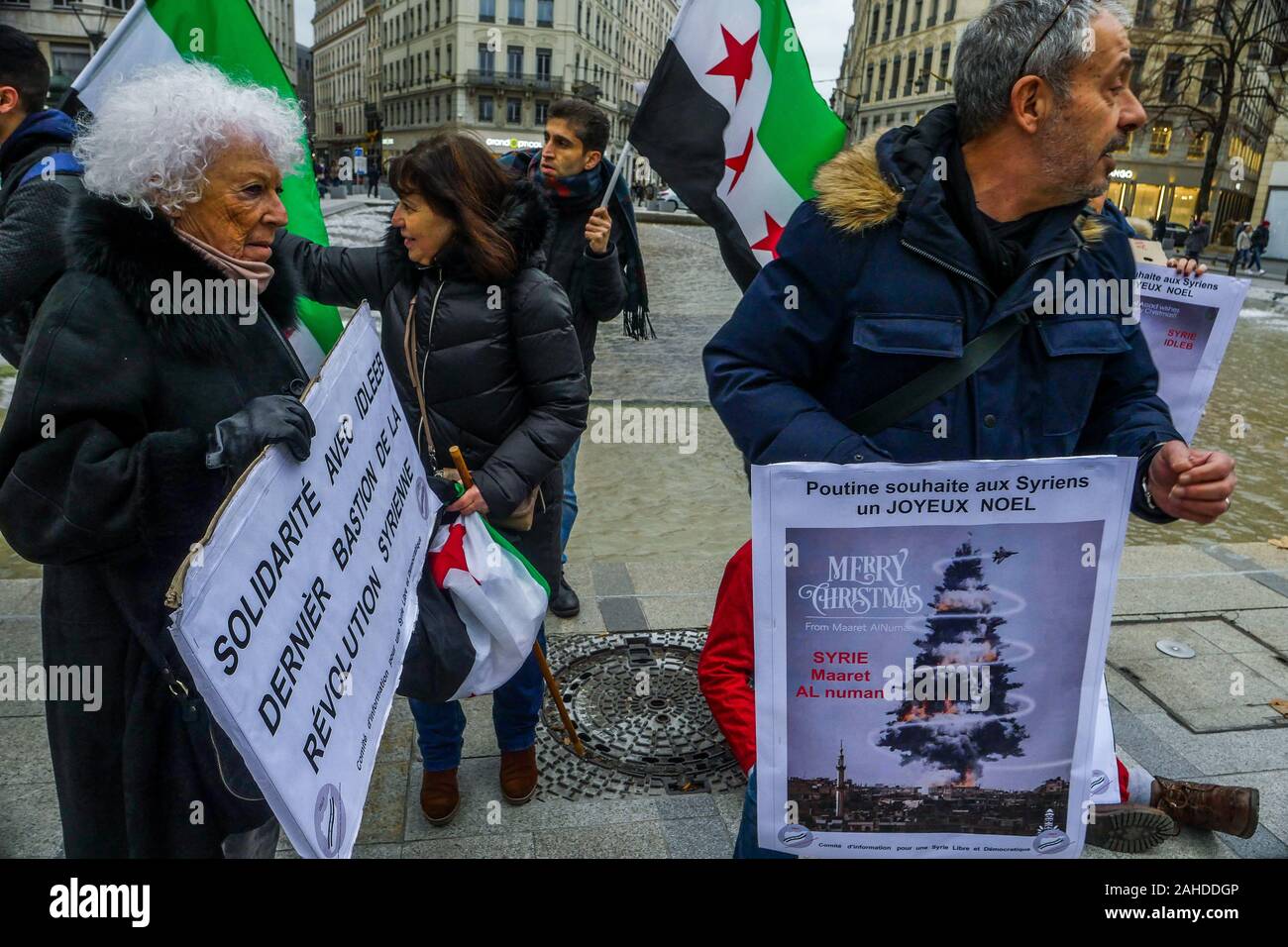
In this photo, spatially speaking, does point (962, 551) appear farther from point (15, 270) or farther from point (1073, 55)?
point (15, 270)

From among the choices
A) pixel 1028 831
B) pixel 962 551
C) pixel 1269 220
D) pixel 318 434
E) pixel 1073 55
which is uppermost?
pixel 1269 220

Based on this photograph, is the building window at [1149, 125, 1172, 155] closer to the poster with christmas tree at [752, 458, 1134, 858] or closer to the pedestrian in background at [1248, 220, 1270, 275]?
the pedestrian in background at [1248, 220, 1270, 275]

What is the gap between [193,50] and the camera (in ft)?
8.61

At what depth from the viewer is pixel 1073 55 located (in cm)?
163

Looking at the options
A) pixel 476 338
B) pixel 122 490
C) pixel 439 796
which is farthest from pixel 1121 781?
pixel 122 490

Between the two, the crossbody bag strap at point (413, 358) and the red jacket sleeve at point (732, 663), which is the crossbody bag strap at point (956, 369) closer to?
the red jacket sleeve at point (732, 663)

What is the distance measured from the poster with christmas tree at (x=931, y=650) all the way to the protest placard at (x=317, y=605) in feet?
2.51

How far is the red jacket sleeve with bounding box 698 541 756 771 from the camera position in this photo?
268 cm

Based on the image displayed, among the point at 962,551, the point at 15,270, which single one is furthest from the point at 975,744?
the point at 15,270

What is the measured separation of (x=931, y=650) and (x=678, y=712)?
1.81m

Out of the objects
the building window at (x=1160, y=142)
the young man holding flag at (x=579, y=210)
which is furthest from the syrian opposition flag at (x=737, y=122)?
the building window at (x=1160, y=142)

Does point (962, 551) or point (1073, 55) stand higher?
point (1073, 55)

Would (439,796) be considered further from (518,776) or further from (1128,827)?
(1128,827)
